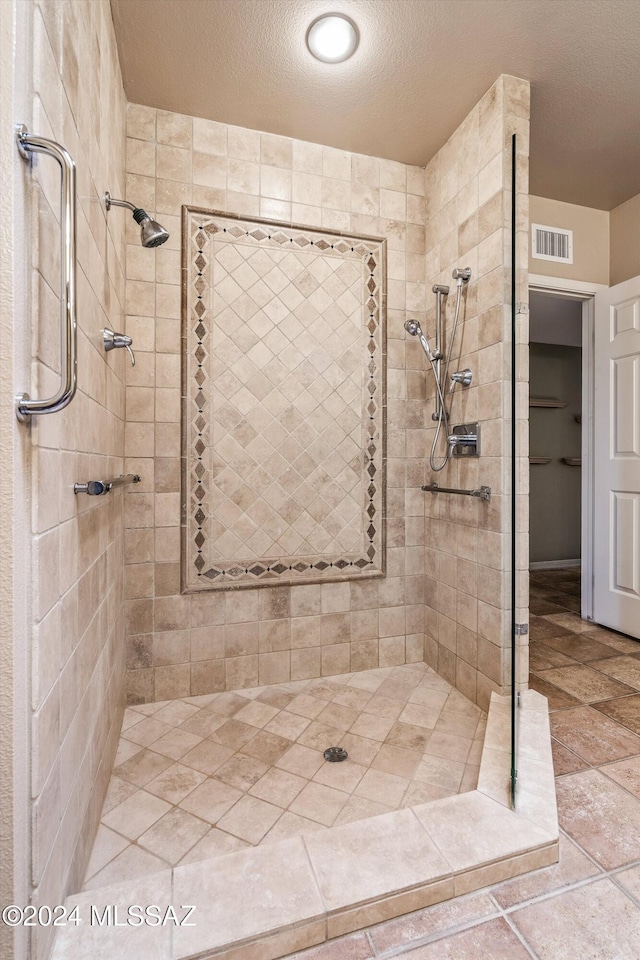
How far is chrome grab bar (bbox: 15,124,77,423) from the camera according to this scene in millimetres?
743

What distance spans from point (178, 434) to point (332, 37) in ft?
5.24

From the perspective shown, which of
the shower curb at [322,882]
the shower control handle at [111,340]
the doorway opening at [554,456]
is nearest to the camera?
the shower curb at [322,882]

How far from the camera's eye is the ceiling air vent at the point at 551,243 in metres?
2.76

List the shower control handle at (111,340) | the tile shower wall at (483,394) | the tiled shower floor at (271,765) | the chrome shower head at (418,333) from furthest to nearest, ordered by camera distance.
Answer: the chrome shower head at (418,333), the tile shower wall at (483,394), the shower control handle at (111,340), the tiled shower floor at (271,765)

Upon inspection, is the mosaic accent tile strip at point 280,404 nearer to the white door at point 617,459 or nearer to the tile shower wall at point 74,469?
the tile shower wall at point 74,469

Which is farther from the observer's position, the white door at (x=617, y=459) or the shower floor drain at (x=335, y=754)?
the white door at (x=617, y=459)

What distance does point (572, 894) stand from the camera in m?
1.14

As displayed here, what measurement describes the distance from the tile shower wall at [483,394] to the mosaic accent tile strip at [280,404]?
37cm

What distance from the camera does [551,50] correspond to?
1764mm

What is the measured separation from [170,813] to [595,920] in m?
1.12

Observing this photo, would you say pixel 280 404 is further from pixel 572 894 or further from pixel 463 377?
pixel 572 894

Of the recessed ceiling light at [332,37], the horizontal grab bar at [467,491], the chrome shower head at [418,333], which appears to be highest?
the recessed ceiling light at [332,37]

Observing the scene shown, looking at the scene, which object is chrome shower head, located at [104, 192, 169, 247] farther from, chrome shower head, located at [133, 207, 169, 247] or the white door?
the white door

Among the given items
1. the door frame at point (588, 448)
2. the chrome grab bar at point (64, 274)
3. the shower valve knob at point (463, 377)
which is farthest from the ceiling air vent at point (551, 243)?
the chrome grab bar at point (64, 274)
